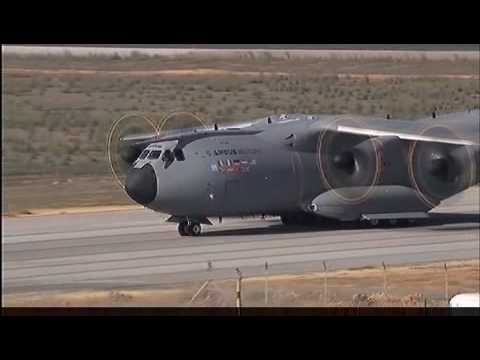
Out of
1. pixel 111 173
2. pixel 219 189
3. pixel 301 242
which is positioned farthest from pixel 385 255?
pixel 111 173

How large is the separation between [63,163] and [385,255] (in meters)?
12.6

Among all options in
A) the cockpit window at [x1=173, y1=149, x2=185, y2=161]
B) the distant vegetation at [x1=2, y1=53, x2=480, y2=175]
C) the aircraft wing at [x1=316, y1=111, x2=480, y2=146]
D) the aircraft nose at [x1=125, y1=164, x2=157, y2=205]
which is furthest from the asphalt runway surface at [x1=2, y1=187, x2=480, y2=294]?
the aircraft wing at [x1=316, y1=111, x2=480, y2=146]

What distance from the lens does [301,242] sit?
115ft

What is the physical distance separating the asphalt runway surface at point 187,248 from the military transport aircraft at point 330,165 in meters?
0.71

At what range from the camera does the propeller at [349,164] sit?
3744cm

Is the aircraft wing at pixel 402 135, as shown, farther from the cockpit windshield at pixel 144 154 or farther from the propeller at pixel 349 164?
the cockpit windshield at pixel 144 154

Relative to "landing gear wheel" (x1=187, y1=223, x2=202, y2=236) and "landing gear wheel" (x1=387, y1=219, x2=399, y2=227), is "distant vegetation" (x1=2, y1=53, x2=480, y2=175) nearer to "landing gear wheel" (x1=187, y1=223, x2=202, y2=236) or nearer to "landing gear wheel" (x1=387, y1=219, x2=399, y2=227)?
"landing gear wheel" (x1=187, y1=223, x2=202, y2=236)

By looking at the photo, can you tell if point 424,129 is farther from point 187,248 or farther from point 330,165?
point 187,248

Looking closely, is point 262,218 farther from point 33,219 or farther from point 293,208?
point 33,219

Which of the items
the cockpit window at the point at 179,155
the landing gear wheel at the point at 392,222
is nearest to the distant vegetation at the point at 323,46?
the cockpit window at the point at 179,155

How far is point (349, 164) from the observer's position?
1481 inches

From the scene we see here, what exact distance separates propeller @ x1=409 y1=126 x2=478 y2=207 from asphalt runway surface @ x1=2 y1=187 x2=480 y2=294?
3.76 feet

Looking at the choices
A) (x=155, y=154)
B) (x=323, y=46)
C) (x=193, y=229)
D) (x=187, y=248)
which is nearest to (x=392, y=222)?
(x=193, y=229)

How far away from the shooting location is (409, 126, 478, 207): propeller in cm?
3722
